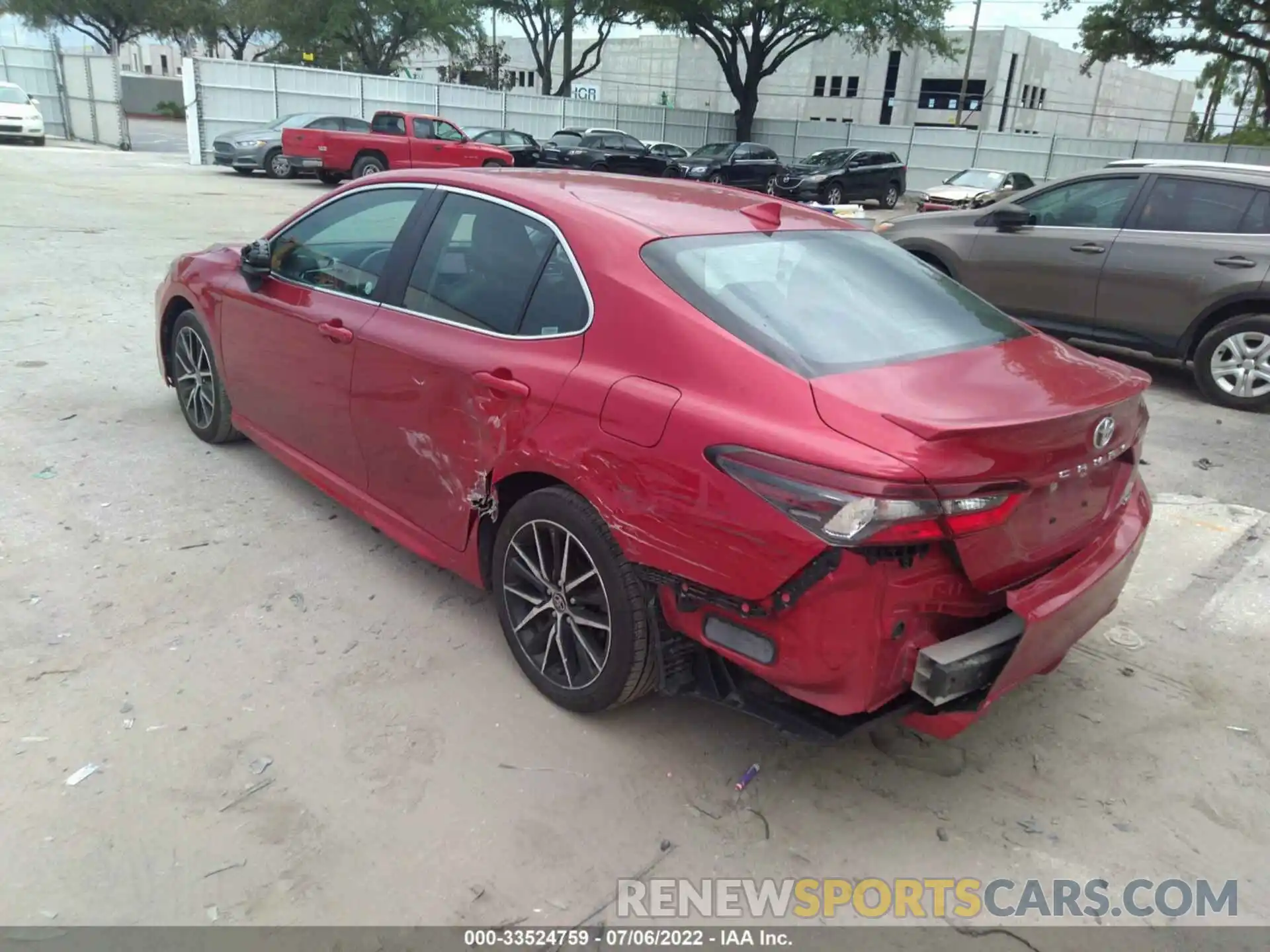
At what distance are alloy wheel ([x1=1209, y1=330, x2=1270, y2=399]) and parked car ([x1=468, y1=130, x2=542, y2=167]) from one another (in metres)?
20.3

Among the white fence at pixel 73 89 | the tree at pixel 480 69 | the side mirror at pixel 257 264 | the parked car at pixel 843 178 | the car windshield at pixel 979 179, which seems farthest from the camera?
the tree at pixel 480 69

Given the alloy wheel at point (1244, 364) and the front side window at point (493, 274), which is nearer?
the front side window at point (493, 274)

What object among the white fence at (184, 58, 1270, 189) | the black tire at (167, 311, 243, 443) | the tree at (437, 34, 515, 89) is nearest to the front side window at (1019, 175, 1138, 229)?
the black tire at (167, 311, 243, 443)

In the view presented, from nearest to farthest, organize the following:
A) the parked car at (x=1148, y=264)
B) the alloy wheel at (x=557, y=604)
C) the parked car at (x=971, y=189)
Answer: the alloy wheel at (x=557, y=604), the parked car at (x=1148, y=264), the parked car at (x=971, y=189)

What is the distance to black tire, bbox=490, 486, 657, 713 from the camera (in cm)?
275

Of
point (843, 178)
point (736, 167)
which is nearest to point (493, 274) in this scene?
point (736, 167)

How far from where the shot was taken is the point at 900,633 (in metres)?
2.34

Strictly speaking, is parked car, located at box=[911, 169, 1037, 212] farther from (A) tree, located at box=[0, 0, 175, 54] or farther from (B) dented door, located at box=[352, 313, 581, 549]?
(A) tree, located at box=[0, 0, 175, 54]

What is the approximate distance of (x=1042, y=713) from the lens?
3244mm

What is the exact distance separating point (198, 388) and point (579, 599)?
318cm

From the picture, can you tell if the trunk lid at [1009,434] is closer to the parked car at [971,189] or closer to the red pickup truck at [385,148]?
the red pickup truck at [385,148]

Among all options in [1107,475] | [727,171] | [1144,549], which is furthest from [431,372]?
[727,171]

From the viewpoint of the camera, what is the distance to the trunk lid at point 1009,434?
2.29 m

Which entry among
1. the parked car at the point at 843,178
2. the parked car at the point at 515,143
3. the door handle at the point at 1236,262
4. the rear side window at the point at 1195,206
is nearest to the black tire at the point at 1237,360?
the door handle at the point at 1236,262
